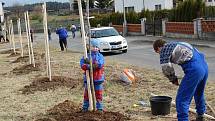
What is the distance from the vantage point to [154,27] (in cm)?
4203

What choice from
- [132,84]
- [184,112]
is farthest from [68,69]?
[184,112]

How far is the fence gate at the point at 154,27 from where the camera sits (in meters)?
41.0

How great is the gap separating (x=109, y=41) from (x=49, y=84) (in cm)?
1297

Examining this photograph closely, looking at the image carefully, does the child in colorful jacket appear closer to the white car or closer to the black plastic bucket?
the black plastic bucket

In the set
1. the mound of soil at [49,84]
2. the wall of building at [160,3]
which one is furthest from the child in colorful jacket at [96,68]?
the wall of building at [160,3]

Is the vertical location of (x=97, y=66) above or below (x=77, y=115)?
above

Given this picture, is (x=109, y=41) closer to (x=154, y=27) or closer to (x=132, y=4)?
(x=154, y=27)

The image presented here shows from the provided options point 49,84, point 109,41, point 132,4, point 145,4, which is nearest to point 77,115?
point 49,84

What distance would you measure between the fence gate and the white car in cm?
1434

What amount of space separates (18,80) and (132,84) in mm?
4573

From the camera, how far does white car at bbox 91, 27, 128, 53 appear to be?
25547 mm

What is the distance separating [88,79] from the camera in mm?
8336

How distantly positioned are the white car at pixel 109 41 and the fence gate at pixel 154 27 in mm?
14337

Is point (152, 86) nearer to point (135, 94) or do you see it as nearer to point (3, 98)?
point (135, 94)
